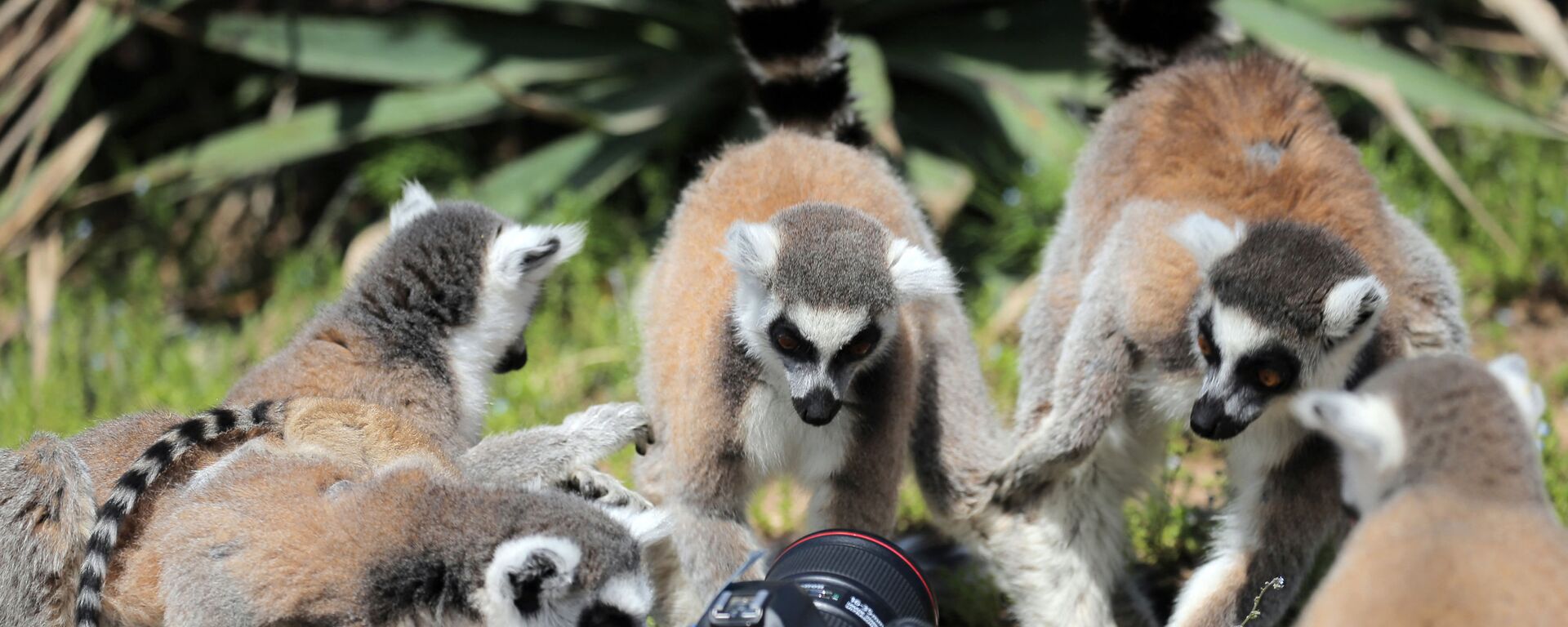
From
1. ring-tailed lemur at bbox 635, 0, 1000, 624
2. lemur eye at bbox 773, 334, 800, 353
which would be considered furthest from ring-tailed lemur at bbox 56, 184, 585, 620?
lemur eye at bbox 773, 334, 800, 353

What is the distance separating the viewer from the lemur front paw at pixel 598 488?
376cm

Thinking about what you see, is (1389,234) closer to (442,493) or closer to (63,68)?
(442,493)

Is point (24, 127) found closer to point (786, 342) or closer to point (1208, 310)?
point (786, 342)

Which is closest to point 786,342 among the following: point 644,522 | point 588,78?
point 644,522

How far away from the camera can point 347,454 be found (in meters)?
3.48

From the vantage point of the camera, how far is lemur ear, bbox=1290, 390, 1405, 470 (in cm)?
256

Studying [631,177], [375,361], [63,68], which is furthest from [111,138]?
[375,361]

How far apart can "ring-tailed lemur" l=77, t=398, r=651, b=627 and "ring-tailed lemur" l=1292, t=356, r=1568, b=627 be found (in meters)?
1.79

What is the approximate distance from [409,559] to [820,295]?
1.16 m

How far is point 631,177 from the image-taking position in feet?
23.9

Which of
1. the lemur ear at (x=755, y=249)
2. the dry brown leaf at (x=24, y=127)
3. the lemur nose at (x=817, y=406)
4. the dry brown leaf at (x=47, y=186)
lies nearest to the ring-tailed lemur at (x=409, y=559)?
the lemur nose at (x=817, y=406)

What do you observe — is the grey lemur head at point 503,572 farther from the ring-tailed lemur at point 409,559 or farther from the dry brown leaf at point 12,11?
the dry brown leaf at point 12,11

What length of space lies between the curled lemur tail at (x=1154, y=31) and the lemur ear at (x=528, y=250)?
6.63ft

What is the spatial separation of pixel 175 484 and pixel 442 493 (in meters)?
0.90
